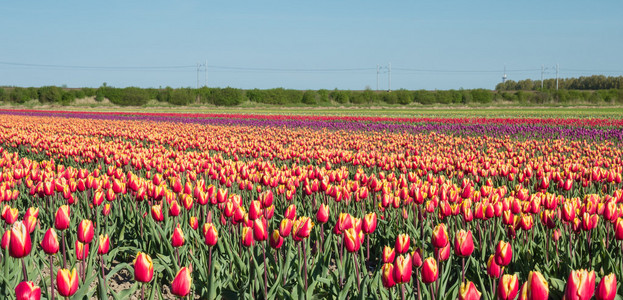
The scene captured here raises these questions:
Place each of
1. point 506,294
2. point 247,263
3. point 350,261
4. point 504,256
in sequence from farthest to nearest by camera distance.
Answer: point 247,263 → point 350,261 → point 504,256 → point 506,294

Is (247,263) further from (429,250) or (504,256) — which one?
(504,256)

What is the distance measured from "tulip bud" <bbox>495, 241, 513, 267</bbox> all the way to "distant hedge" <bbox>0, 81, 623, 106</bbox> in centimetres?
6651

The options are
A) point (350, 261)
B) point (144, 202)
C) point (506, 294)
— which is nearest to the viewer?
point (506, 294)

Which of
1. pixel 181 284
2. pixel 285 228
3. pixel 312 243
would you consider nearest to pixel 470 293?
pixel 181 284

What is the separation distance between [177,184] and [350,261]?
7.20 feet

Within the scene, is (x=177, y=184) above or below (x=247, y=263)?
above

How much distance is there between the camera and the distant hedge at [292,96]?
67.4 meters

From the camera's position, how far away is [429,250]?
4.00 meters

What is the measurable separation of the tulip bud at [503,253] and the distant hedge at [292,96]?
66511 millimetres

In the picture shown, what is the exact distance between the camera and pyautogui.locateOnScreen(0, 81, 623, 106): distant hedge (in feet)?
221

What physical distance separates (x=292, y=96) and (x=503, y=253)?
68357 mm

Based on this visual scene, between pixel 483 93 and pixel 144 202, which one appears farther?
pixel 483 93

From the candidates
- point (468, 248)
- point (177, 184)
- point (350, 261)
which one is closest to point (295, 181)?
point (177, 184)

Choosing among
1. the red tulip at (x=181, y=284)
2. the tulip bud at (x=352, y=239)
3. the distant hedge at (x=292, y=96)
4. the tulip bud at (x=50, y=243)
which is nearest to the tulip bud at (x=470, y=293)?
the tulip bud at (x=352, y=239)
